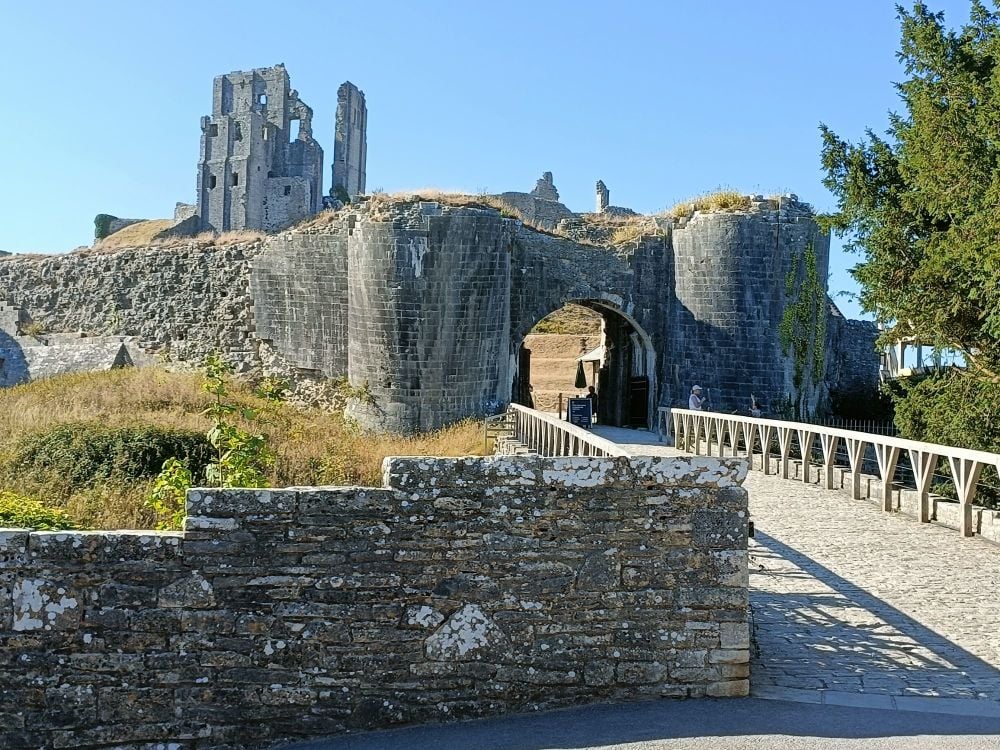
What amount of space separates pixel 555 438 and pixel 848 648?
561 cm

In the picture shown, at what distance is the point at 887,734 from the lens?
4383 mm

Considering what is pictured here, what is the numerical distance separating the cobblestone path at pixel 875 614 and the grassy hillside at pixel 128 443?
649cm

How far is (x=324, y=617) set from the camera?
15.7ft

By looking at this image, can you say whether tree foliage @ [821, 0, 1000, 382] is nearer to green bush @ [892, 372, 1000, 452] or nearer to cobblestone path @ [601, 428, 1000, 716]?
green bush @ [892, 372, 1000, 452]

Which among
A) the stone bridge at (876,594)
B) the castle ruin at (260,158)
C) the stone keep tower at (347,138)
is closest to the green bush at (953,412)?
the stone bridge at (876,594)

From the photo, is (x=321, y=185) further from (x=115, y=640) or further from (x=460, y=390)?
(x=115, y=640)

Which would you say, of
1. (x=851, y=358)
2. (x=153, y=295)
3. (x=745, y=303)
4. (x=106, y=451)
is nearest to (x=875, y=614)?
(x=106, y=451)

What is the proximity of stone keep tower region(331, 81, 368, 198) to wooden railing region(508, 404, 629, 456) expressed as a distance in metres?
42.8

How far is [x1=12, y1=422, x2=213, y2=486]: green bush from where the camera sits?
12297 millimetres

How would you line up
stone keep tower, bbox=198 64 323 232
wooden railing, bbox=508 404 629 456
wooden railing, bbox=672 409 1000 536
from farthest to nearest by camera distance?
stone keep tower, bbox=198 64 323 232, wooden railing, bbox=672 409 1000 536, wooden railing, bbox=508 404 629 456

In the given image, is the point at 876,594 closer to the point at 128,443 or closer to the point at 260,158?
the point at 128,443

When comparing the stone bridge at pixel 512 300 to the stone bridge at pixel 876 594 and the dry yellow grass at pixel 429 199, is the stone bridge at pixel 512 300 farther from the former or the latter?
the stone bridge at pixel 876 594

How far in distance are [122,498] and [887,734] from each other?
29.1 ft

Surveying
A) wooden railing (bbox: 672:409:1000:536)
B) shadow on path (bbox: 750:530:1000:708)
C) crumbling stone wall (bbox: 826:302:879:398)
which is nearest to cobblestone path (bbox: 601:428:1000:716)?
shadow on path (bbox: 750:530:1000:708)
